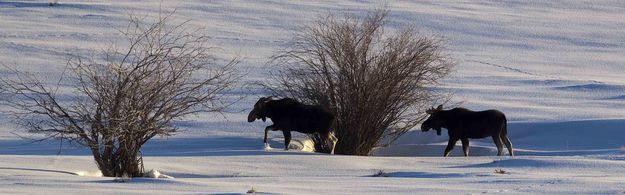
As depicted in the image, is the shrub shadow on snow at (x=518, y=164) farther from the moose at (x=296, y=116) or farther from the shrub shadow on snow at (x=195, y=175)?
the moose at (x=296, y=116)

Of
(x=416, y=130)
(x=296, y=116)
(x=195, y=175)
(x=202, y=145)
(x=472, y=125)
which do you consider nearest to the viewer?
(x=195, y=175)

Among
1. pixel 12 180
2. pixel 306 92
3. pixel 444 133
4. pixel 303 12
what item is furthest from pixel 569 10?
pixel 12 180

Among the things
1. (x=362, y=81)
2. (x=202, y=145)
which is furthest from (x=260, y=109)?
(x=202, y=145)

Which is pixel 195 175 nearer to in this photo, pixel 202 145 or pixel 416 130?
pixel 202 145

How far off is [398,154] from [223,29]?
20.2m

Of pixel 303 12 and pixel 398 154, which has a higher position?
pixel 303 12

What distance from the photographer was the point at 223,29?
42188 mm

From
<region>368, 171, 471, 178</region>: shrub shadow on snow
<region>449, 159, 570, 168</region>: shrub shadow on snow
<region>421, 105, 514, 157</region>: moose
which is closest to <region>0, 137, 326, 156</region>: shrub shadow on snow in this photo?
<region>421, 105, 514, 157</region>: moose

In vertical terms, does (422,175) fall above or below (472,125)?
below

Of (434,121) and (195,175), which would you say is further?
(434,121)

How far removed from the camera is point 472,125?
68.6 ft

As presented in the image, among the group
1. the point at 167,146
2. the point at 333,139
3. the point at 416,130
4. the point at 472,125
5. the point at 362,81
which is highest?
the point at 362,81

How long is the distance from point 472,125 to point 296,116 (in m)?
2.82

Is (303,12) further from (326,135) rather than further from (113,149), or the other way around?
(113,149)
